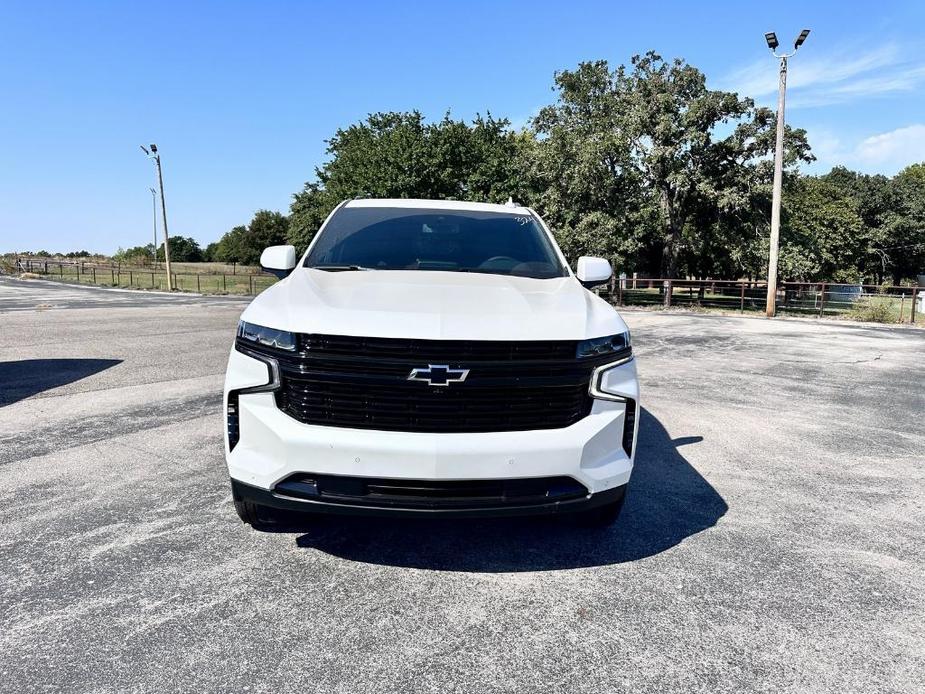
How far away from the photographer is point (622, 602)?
2715mm

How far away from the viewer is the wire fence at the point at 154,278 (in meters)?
40.8

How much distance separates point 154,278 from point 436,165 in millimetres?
28457

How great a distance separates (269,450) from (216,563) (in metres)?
0.73

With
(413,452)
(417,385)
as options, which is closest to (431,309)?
(417,385)

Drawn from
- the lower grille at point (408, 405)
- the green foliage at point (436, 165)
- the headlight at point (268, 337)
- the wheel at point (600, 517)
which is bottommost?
the wheel at point (600, 517)

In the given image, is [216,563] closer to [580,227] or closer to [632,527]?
[632,527]

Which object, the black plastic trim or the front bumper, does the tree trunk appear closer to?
the front bumper

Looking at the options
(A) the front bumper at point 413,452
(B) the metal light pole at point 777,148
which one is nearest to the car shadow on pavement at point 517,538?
(A) the front bumper at point 413,452

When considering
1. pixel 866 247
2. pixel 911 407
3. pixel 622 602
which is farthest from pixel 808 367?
pixel 866 247

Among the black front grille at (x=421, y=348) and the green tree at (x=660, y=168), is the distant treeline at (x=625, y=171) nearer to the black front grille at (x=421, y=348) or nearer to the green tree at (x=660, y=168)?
the green tree at (x=660, y=168)

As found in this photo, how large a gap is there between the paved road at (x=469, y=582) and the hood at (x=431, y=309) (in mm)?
1174

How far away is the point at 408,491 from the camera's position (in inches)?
105

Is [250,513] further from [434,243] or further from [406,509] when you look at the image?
[434,243]

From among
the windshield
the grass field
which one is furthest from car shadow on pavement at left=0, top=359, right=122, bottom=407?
the grass field
